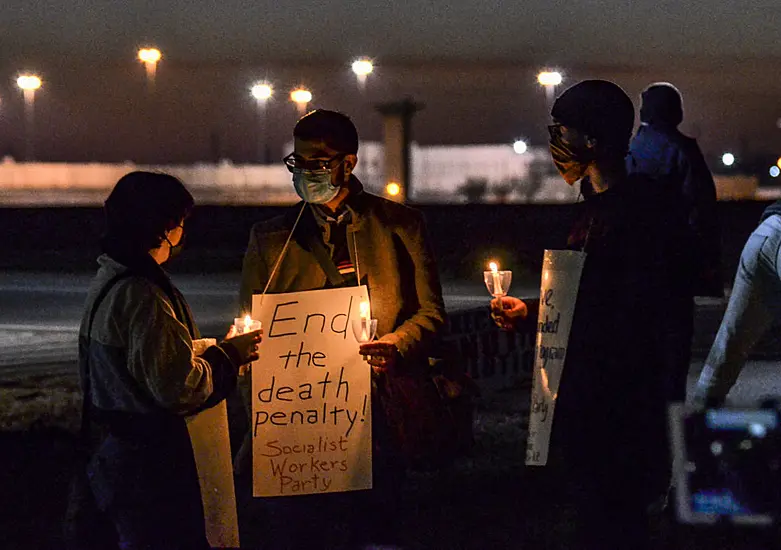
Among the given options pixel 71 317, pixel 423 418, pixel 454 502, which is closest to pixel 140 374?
pixel 423 418

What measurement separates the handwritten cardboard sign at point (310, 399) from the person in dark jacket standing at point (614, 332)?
80cm

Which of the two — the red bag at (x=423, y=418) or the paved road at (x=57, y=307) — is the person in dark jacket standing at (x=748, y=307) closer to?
the red bag at (x=423, y=418)

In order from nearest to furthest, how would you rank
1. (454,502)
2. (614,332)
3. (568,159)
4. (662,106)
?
(614,332) → (568,159) → (662,106) → (454,502)

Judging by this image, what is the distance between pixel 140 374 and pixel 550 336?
1.37 meters

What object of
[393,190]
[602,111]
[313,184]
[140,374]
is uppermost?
[393,190]

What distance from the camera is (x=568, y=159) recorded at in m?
3.84

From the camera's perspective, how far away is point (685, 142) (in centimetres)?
600

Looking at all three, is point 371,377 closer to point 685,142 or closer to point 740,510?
point 740,510

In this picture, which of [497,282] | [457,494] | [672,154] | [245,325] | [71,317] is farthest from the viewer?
[71,317]

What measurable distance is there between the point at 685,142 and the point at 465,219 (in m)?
26.9

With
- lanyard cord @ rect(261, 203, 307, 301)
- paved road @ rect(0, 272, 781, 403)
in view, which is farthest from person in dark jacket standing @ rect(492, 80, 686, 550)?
paved road @ rect(0, 272, 781, 403)

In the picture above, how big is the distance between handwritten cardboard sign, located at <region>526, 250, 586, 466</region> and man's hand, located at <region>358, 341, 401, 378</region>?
50 centimetres

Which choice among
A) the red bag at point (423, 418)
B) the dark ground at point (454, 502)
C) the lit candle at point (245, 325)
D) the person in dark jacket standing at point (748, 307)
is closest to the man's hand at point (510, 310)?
the red bag at point (423, 418)

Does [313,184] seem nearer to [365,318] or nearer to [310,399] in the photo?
[365,318]
